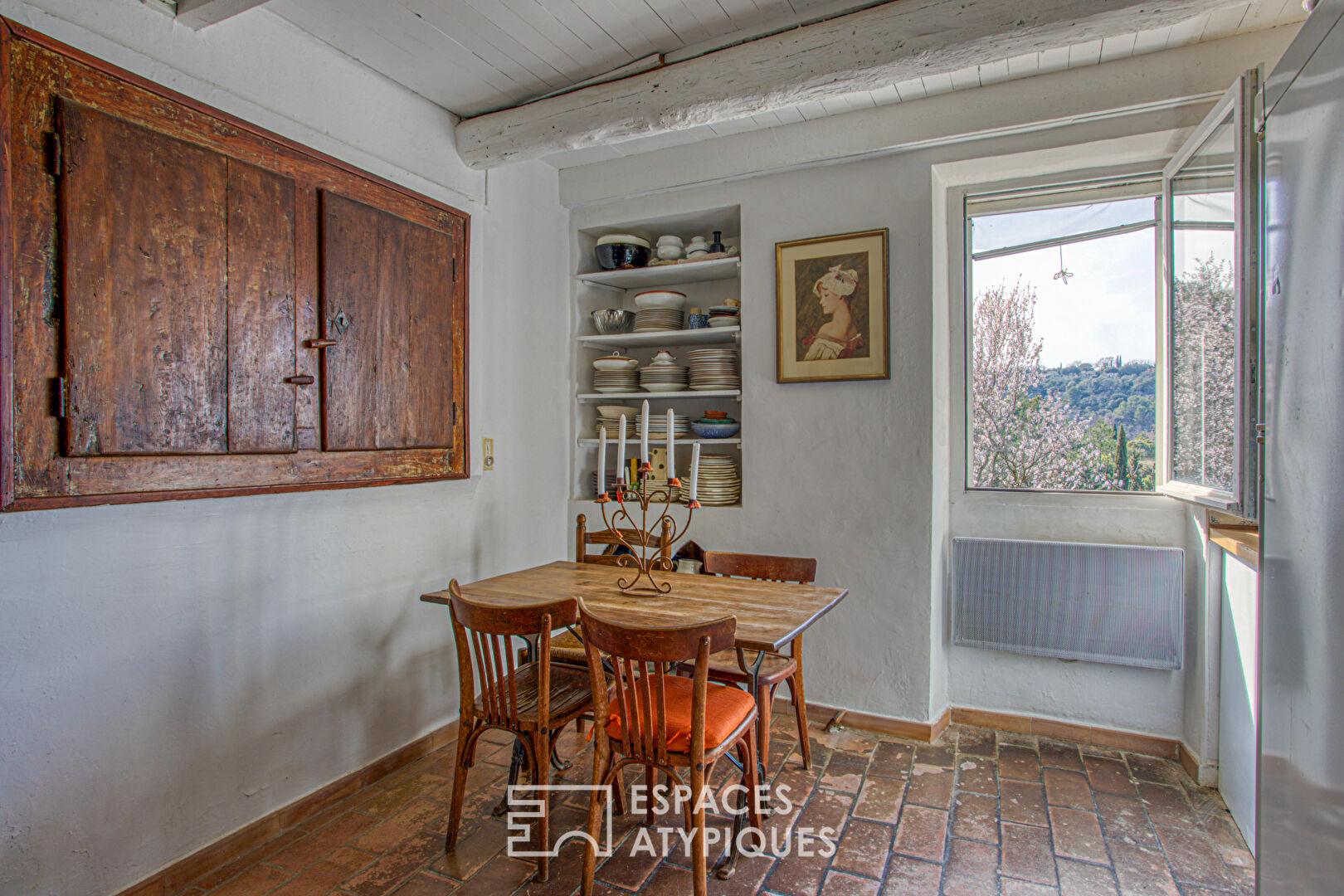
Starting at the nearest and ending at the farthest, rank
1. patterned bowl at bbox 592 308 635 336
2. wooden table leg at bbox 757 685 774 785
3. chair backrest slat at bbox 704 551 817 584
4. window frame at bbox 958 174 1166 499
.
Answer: wooden table leg at bbox 757 685 774 785 → chair backrest slat at bbox 704 551 817 584 → window frame at bbox 958 174 1166 499 → patterned bowl at bbox 592 308 635 336

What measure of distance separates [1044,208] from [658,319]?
1880 millimetres

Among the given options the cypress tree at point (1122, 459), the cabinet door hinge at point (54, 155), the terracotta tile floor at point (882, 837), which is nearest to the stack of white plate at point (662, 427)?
the terracotta tile floor at point (882, 837)

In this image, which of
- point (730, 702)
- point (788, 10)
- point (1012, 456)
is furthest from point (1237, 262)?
point (730, 702)

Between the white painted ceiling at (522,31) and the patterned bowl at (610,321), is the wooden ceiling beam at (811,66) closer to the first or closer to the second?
the white painted ceiling at (522,31)

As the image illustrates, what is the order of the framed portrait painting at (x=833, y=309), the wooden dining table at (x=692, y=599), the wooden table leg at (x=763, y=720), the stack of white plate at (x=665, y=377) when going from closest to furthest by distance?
the wooden dining table at (x=692, y=599), the wooden table leg at (x=763, y=720), the framed portrait painting at (x=833, y=309), the stack of white plate at (x=665, y=377)

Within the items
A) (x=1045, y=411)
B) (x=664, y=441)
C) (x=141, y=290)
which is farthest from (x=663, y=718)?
(x=1045, y=411)

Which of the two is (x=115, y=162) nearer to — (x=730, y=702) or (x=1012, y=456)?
(x=730, y=702)

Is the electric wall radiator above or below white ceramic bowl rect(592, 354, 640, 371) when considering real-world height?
below

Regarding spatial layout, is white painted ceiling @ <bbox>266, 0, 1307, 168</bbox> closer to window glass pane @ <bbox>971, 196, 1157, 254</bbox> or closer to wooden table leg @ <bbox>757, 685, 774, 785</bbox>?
window glass pane @ <bbox>971, 196, 1157, 254</bbox>

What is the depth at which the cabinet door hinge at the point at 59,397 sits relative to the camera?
174cm

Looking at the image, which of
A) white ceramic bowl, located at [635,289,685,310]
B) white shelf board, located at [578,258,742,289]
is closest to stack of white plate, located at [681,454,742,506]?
white ceramic bowl, located at [635,289,685,310]

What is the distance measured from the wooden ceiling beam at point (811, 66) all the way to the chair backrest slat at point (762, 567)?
170 cm

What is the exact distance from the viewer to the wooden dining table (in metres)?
2.00

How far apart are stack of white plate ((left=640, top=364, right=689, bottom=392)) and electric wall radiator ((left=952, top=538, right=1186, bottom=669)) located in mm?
1535
